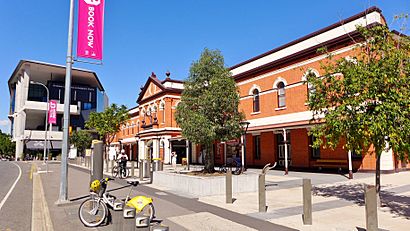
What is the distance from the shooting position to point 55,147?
66188 millimetres

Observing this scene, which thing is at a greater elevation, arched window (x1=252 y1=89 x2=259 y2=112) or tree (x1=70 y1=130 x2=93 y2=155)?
arched window (x1=252 y1=89 x2=259 y2=112)

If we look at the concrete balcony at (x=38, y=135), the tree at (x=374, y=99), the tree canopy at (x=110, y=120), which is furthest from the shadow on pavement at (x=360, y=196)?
the concrete balcony at (x=38, y=135)

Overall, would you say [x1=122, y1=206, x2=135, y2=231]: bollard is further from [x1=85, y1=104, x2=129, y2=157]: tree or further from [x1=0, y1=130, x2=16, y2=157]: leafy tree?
[x1=0, y1=130, x2=16, y2=157]: leafy tree

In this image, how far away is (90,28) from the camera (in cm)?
1066

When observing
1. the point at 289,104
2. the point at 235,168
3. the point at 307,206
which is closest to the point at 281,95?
the point at 289,104

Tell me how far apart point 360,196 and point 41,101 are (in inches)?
2703

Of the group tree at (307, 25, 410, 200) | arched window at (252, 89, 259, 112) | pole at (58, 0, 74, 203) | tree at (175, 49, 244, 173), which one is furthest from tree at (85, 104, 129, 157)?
tree at (307, 25, 410, 200)

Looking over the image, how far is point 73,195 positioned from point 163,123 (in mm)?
25062

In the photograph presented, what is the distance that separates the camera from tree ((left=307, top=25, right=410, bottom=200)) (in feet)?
26.5

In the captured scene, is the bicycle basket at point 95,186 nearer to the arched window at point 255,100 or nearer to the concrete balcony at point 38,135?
the arched window at point 255,100

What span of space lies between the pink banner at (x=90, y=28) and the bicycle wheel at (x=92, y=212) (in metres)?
5.34

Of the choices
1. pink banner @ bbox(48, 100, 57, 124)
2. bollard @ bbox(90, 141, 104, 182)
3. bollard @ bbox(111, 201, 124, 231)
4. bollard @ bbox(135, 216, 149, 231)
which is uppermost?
pink banner @ bbox(48, 100, 57, 124)

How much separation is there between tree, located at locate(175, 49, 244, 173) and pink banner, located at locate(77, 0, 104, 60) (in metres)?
5.21

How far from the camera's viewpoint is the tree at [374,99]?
8062 mm
